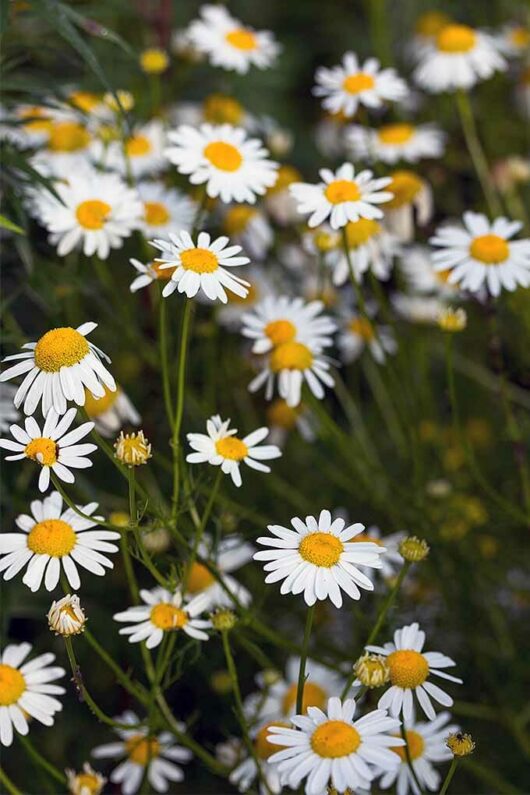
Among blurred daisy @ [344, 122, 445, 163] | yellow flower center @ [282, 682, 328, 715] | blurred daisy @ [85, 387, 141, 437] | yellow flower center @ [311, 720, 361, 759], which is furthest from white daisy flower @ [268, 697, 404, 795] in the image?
blurred daisy @ [344, 122, 445, 163]

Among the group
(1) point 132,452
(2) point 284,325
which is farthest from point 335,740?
(2) point 284,325

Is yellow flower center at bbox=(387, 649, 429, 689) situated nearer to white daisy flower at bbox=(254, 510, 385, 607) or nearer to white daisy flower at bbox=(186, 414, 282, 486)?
white daisy flower at bbox=(254, 510, 385, 607)

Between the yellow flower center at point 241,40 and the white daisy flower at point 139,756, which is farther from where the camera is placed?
the yellow flower center at point 241,40

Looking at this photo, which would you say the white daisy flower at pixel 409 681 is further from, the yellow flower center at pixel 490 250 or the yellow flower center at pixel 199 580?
the yellow flower center at pixel 490 250

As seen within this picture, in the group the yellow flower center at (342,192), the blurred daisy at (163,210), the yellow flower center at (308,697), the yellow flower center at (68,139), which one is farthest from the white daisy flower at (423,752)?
the yellow flower center at (68,139)

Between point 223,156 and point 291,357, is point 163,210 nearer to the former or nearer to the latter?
point 223,156

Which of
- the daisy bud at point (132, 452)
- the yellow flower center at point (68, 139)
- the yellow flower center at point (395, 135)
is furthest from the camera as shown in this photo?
the yellow flower center at point (395, 135)

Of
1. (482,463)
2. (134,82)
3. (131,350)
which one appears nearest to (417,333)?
(482,463)
